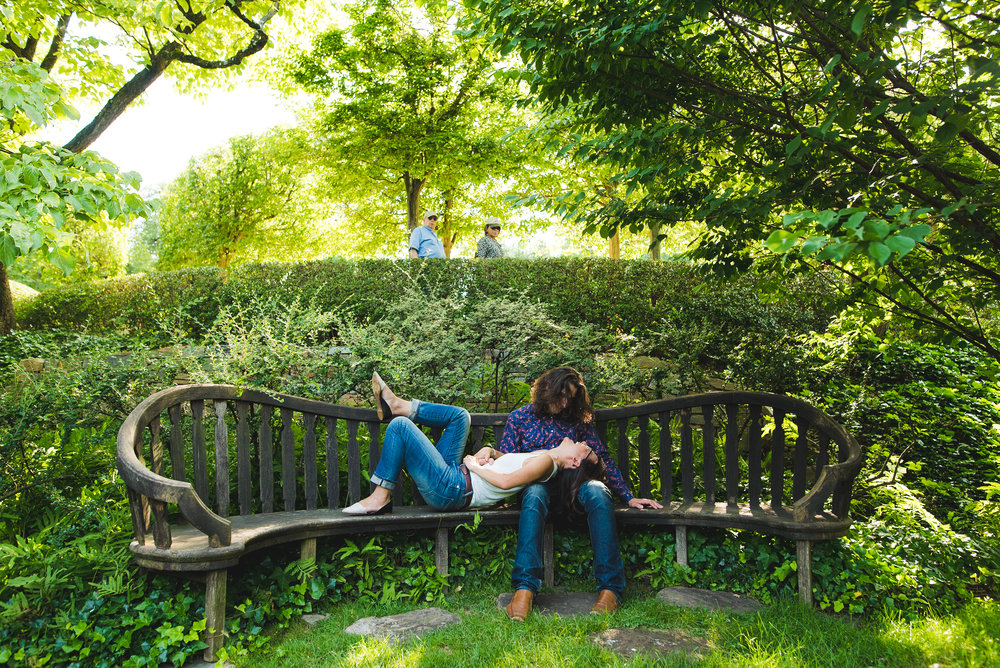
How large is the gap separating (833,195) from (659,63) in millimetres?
1103

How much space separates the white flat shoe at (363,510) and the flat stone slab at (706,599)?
5.59ft

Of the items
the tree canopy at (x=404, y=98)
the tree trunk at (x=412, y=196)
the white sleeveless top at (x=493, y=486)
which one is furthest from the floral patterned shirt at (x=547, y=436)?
the tree trunk at (x=412, y=196)

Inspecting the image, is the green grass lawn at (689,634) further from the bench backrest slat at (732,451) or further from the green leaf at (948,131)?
the green leaf at (948,131)

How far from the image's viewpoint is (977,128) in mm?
2924

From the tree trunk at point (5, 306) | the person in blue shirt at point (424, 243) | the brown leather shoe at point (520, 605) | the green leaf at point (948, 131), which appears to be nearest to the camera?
the green leaf at point (948, 131)

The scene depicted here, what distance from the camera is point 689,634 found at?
3.10 m

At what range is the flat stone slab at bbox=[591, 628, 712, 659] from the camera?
2.86 meters

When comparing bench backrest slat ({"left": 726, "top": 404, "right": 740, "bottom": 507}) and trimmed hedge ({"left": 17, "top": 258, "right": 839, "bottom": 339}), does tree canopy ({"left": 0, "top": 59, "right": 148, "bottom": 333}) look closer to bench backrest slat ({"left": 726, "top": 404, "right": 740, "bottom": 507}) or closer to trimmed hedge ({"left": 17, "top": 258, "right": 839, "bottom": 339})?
trimmed hedge ({"left": 17, "top": 258, "right": 839, "bottom": 339})

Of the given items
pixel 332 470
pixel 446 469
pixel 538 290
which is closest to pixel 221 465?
pixel 332 470

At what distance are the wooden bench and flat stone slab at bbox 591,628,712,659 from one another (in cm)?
89

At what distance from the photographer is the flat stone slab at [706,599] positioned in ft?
11.3

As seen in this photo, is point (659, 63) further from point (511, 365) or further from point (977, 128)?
point (511, 365)

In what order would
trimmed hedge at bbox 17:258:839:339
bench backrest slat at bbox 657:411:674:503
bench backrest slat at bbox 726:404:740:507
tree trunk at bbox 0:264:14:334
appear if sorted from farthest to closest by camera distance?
tree trunk at bbox 0:264:14:334 < trimmed hedge at bbox 17:258:839:339 < bench backrest slat at bbox 657:411:674:503 < bench backrest slat at bbox 726:404:740:507

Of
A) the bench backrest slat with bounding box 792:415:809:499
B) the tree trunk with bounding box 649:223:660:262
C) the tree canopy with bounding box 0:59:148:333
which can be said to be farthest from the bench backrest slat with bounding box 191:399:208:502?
the bench backrest slat with bounding box 792:415:809:499
